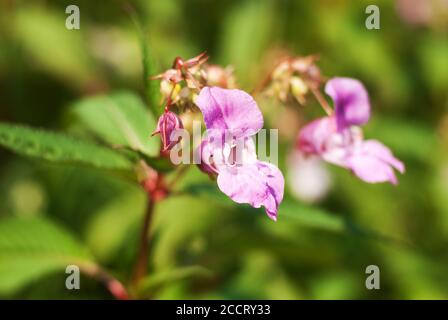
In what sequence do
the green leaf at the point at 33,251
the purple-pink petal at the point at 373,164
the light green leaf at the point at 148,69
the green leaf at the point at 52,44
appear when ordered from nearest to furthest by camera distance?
the light green leaf at the point at 148,69, the purple-pink petal at the point at 373,164, the green leaf at the point at 33,251, the green leaf at the point at 52,44

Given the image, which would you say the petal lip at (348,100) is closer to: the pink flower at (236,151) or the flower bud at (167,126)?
the pink flower at (236,151)

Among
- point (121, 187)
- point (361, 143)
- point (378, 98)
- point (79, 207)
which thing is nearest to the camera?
point (361, 143)

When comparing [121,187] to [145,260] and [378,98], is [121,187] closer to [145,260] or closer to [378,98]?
[145,260]

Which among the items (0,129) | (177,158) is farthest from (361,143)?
(0,129)

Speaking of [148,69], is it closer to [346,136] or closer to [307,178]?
[346,136]

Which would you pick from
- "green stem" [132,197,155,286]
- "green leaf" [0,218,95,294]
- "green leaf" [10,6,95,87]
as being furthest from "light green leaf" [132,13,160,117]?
"green leaf" [10,6,95,87]

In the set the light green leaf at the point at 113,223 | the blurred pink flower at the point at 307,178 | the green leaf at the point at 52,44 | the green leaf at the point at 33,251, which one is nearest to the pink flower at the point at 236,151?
the green leaf at the point at 33,251

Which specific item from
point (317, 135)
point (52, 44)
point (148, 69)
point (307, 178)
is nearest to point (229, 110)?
point (148, 69)

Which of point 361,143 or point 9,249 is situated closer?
point 361,143
